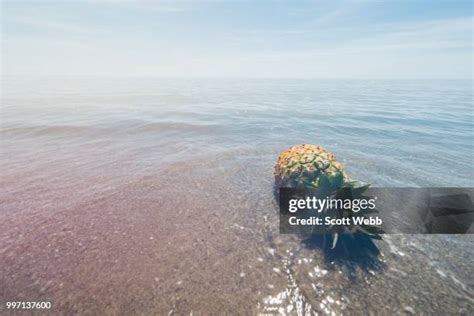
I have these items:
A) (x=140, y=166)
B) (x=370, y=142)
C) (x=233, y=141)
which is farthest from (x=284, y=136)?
(x=140, y=166)

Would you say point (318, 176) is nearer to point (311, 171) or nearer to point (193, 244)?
point (311, 171)

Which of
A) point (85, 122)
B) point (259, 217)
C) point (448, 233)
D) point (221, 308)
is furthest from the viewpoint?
point (85, 122)

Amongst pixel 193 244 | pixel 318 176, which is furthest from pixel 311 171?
pixel 193 244

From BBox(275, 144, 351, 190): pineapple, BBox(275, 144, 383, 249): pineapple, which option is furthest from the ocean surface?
BBox(275, 144, 351, 190): pineapple

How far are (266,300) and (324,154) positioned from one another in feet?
11.1

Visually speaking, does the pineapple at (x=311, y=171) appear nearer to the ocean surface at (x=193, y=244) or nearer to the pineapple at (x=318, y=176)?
the pineapple at (x=318, y=176)

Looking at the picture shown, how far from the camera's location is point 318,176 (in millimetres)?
5184

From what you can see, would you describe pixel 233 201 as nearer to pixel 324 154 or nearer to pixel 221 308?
pixel 324 154

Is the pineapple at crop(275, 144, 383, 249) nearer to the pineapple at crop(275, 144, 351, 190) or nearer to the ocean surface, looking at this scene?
the pineapple at crop(275, 144, 351, 190)

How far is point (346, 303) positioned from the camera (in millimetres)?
3699

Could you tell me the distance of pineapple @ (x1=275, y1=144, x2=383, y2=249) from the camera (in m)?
4.57

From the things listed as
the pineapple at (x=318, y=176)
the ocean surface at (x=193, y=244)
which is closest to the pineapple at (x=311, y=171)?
the pineapple at (x=318, y=176)

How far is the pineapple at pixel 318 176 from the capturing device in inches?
180

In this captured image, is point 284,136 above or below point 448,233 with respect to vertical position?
above
